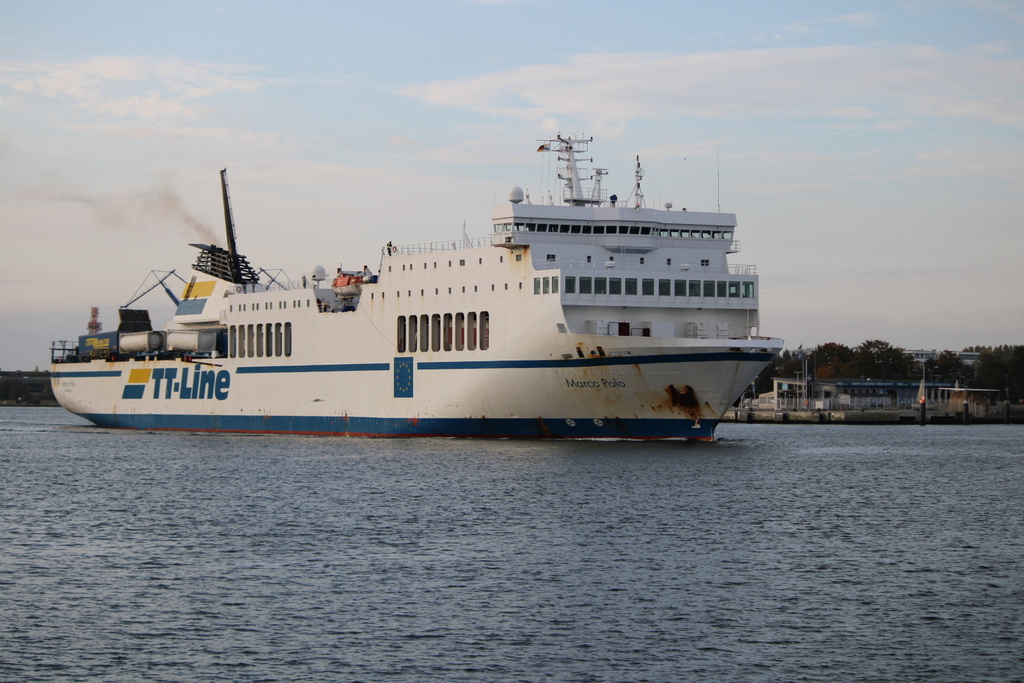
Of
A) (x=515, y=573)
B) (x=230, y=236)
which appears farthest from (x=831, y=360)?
(x=515, y=573)

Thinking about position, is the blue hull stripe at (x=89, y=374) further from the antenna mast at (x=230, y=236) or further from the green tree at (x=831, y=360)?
the green tree at (x=831, y=360)

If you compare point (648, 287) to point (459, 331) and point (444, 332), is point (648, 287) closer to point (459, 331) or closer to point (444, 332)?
point (459, 331)

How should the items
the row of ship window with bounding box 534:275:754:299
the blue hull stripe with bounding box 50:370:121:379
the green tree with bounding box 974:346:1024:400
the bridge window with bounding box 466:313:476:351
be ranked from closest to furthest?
the row of ship window with bounding box 534:275:754:299, the bridge window with bounding box 466:313:476:351, the blue hull stripe with bounding box 50:370:121:379, the green tree with bounding box 974:346:1024:400

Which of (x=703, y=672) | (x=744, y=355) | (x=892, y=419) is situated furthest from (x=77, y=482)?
(x=892, y=419)

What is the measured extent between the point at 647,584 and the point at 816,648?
177 inches

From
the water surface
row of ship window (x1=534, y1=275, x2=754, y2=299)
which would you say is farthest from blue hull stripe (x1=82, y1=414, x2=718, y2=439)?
row of ship window (x1=534, y1=275, x2=754, y2=299)

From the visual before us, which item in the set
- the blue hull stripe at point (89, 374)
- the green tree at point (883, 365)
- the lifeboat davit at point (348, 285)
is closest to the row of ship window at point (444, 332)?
the lifeboat davit at point (348, 285)

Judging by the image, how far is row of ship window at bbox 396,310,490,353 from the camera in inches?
1864

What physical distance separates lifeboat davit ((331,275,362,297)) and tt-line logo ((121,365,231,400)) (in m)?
10.7

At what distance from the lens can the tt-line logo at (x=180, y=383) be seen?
6294 centimetres

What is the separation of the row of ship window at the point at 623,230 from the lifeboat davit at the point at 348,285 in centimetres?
1041

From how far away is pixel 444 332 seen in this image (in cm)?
4909

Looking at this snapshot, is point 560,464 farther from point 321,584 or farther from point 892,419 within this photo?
point 892,419

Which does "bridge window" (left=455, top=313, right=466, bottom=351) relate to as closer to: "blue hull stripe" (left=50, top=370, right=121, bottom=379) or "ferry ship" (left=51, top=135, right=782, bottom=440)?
"ferry ship" (left=51, top=135, right=782, bottom=440)
